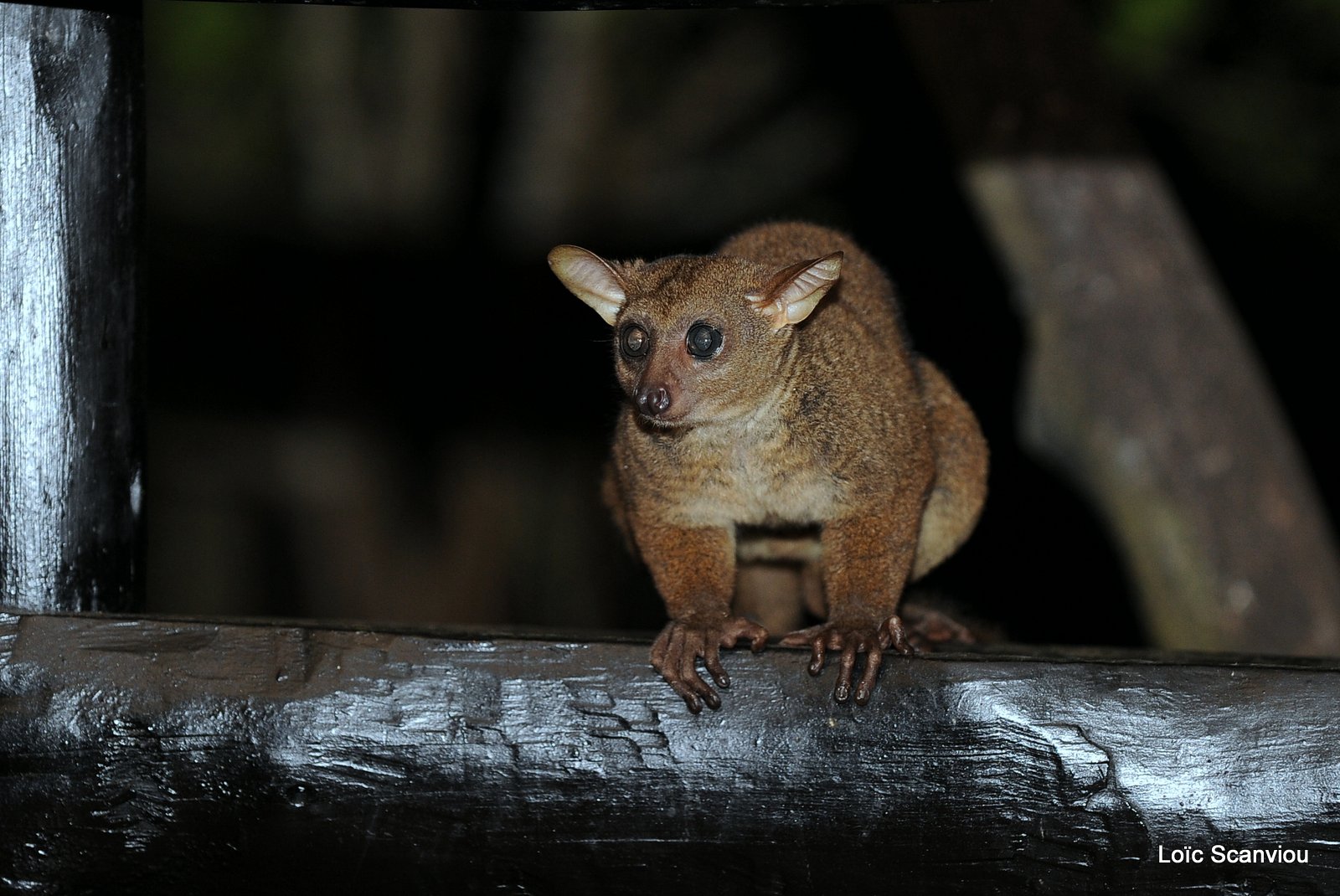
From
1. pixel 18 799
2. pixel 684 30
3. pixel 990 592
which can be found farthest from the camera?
pixel 684 30

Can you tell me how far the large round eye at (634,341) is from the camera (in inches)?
142

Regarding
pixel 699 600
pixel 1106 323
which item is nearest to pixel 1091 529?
pixel 1106 323

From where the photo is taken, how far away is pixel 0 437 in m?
2.94

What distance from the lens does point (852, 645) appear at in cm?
291

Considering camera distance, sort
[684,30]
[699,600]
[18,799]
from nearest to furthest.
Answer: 1. [18,799]
2. [699,600]
3. [684,30]

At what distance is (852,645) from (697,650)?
1.06 feet

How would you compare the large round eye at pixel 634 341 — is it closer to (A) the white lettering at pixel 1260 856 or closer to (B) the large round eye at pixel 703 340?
(B) the large round eye at pixel 703 340

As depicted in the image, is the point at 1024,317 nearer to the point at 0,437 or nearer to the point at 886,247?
the point at 886,247

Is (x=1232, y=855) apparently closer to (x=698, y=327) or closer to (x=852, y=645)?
(x=852, y=645)

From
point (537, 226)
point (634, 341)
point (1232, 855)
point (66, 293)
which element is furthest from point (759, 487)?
point (537, 226)

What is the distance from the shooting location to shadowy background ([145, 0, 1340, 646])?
8102 millimetres

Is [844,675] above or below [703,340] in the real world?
below

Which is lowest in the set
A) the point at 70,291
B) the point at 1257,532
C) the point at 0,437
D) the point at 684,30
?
the point at 1257,532

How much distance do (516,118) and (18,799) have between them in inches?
254
